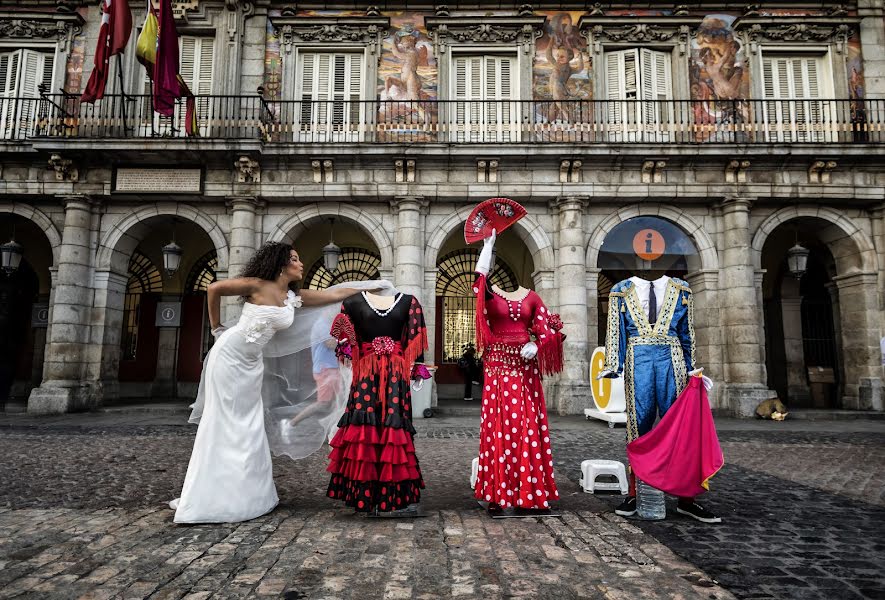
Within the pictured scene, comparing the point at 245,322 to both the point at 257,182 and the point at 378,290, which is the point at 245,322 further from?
the point at 257,182

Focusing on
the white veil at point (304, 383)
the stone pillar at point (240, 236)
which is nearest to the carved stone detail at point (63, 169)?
the stone pillar at point (240, 236)

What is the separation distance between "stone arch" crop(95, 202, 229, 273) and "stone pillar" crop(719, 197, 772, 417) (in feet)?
37.2

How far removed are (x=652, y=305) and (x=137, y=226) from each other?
472 inches

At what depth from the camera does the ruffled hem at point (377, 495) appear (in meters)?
3.72

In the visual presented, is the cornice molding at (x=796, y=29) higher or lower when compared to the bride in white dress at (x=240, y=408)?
higher

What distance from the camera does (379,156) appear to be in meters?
11.4

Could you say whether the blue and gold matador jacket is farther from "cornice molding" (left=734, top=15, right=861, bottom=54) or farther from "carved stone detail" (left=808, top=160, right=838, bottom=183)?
"cornice molding" (left=734, top=15, right=861, bottom=54)

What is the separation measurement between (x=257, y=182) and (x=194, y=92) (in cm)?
321

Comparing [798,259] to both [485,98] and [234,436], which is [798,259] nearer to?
[485,98]

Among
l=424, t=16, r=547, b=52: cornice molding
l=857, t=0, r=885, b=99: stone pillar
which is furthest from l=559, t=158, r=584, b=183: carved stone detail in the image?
l=857, t=0, r=885, b=99: stone pillar

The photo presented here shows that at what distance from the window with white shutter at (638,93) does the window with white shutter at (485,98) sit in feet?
7.57

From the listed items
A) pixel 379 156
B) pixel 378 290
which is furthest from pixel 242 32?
pixel 378 290

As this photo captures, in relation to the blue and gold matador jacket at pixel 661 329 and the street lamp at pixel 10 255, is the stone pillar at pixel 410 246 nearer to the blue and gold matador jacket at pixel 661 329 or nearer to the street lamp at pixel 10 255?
the blue and gold matador jacket at pixel 661 329

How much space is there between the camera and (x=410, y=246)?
11484mm
